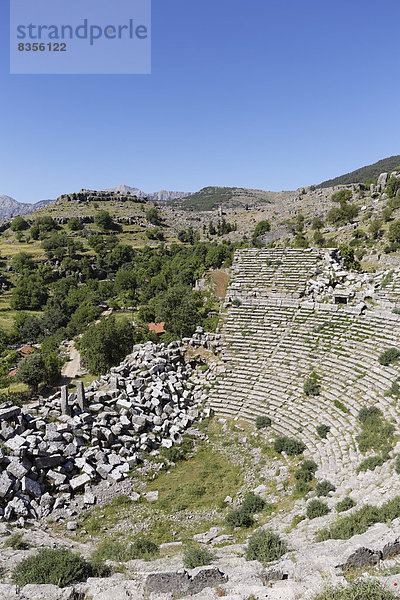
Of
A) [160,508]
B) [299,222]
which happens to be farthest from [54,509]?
[299,222]

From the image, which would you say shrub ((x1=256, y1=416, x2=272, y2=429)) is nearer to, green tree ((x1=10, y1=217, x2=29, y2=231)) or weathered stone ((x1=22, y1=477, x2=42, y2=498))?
weathered stone ((x1=22, y1=477, x2=42, y2=498))

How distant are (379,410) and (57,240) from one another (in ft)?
311

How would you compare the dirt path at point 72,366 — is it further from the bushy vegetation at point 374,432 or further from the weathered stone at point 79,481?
the bushy vegetation at point 374,432

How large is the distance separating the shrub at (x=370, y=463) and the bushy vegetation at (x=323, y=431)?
303 cm

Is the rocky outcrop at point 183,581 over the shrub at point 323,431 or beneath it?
over

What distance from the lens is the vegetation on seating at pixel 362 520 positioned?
27.6ft

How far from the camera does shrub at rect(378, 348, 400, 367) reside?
55.1ft

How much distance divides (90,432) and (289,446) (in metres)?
9.08

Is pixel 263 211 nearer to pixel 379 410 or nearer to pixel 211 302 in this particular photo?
pixel 211 302

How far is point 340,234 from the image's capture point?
5572cm

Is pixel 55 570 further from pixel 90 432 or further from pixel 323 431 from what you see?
pixel 323 431

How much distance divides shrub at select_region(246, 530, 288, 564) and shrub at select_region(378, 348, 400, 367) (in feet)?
36.3

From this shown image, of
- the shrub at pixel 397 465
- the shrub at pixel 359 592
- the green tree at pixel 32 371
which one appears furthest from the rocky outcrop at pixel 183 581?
the green tree at pixel 32 371

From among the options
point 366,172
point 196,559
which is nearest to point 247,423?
point 196,559
